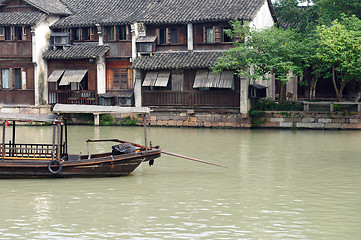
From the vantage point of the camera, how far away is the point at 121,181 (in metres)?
17.5

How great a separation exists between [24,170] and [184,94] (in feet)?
54.7

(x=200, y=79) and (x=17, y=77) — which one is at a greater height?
(x=17, y=77)

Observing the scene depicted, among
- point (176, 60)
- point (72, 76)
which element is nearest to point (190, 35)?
point (176, 60)

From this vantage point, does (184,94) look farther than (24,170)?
Yes

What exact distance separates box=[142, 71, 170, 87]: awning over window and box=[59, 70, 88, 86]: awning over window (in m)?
3.76

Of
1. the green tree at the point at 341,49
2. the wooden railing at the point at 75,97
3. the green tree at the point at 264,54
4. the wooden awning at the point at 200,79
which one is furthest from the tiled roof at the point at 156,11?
the green tree at the point at 341,49

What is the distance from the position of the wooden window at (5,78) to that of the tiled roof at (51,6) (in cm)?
394

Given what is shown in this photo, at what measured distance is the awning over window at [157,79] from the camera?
32906 mm

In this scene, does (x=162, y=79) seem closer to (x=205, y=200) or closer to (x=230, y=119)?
(x=230, y=119)

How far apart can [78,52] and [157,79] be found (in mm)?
4821

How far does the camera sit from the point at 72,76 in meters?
34.5

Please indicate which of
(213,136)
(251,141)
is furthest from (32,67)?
(251,141)

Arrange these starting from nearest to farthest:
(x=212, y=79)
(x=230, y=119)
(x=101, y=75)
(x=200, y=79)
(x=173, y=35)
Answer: (x=212, y=79) < (x=230, y=119) < (x=200, y=79) < (x=173, y=35) < (x=101, y=75)

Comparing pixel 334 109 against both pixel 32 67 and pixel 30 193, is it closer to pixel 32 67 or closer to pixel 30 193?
pixel 32 67
